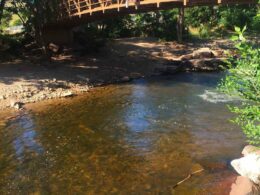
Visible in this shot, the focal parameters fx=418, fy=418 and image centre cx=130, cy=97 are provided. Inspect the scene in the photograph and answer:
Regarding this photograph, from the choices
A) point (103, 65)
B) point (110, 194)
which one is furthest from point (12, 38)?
point (110, 194)

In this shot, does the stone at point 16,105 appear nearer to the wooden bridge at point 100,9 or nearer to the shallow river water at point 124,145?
the shallow river water at point 124,145

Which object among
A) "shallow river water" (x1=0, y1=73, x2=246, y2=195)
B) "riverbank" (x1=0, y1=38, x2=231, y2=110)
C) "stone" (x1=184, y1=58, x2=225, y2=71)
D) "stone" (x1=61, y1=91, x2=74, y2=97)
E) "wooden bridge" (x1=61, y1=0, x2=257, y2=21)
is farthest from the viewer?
"stone" (x1=184, y1=58, x2=225, y2=71)

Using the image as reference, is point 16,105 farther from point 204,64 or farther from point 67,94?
point 204,64

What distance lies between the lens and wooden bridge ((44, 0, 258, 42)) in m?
24.2

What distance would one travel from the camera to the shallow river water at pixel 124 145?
14391 mm

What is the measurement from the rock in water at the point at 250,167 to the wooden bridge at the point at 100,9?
37.5 ft

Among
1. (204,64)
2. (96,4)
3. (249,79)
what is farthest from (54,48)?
(249,79)

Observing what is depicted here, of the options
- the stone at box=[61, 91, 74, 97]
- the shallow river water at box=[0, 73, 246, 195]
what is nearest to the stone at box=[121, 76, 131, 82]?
the shallow river water at box=[0, 73, 246, 195]

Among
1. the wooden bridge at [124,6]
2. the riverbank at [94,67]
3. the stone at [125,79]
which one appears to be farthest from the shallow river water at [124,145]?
the wooden bridge at [124,6]

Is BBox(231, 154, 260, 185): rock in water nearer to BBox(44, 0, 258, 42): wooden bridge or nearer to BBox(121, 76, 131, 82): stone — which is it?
BBox(44, 0, 258, 42): wooden bridge

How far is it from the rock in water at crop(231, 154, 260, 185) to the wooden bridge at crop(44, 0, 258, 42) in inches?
449

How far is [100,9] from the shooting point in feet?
92.6

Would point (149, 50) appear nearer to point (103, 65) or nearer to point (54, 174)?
point (103, 65)

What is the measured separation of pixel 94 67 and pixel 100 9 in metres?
6.19
